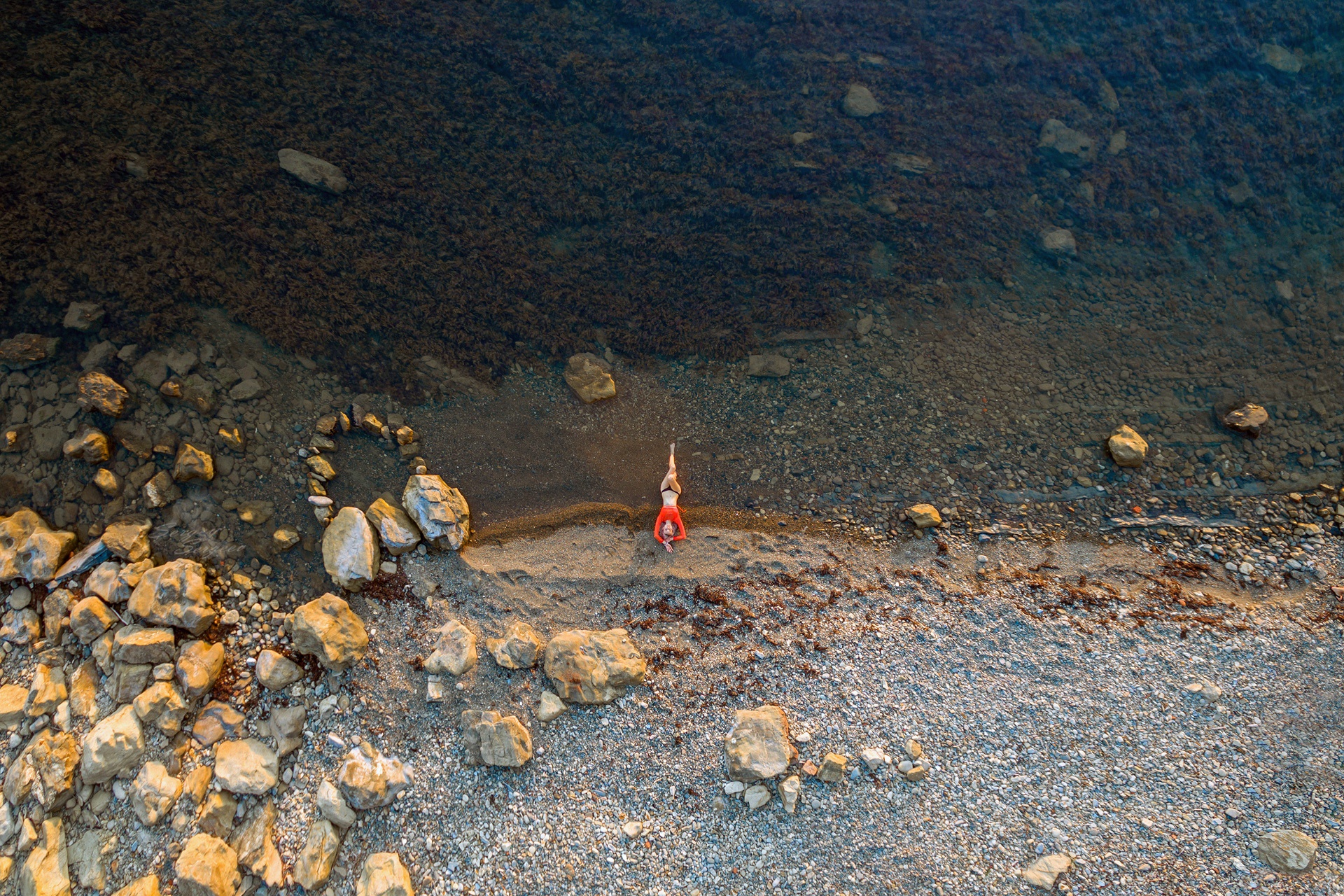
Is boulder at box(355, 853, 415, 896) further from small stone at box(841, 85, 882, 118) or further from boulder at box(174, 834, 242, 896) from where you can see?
small stone at box(841, 85, 882, 118)

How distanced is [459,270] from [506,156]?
1.94m

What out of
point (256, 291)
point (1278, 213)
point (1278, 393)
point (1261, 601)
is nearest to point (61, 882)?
point (256, 291)

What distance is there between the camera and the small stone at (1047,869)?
19.0 feet

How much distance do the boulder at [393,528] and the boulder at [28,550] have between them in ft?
11.1

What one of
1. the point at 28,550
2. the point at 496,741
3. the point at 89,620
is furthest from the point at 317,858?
the point at 28,550

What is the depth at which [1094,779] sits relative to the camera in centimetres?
630

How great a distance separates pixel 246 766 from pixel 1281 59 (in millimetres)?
18336

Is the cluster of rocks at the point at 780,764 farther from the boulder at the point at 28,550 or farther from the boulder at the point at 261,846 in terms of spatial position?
the boulder at the point at 28,550

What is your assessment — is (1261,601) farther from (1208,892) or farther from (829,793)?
(829,793)

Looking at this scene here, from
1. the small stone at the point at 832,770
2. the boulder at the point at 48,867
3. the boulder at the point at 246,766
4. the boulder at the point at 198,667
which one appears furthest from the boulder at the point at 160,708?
the small stone at the point at 832,770

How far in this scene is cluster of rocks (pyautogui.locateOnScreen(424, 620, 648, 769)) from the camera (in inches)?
252

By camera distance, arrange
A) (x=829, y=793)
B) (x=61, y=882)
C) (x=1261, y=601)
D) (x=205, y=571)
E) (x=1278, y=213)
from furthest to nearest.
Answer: (x=1278, y=213) < (x=1261, y=601) < (x=205, y=571) < (x=829, y=793) < (x=61, y=882)

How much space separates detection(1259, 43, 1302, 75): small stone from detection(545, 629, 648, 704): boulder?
14152 mm

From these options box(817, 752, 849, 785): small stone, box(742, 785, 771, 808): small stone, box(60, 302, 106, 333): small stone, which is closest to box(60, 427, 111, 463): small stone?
box(60, 302, 106, 333): small stone
